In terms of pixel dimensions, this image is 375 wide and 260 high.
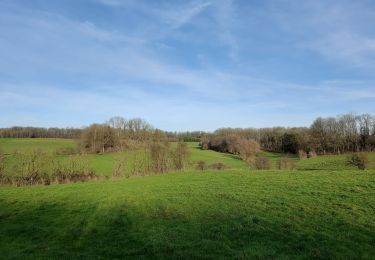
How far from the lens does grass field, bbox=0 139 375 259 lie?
355 inches

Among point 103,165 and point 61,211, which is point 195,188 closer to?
point 61,211

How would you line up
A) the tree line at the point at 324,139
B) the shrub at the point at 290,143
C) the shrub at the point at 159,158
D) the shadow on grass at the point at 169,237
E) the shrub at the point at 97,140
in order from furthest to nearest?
the shrub at the point at 290,143, the tree line at the point at 324,139, the shrub at the point at 97,140, the shrub at the point at 159,158, the shadow on grass at the point at 169,237

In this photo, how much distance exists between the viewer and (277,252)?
8.48m

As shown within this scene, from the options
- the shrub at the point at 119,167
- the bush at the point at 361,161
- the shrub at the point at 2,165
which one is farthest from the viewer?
the bush at the point at 361,161

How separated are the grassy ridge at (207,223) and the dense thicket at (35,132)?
302 feet

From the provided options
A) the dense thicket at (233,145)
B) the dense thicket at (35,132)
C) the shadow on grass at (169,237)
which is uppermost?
the dense thicket at (35,132)

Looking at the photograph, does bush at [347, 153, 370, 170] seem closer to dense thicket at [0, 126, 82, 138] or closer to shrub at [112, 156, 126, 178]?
shrub at [112, 156, 126, 178]

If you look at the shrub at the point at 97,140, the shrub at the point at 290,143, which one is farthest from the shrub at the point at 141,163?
the shrub at the point at 290,143

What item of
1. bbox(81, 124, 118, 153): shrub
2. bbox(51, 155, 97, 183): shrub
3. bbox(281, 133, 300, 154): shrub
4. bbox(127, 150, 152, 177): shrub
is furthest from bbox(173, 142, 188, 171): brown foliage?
bbox(281, 133, 300, 154): shrub

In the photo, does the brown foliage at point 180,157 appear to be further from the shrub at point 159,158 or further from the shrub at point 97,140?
the shrub at point 97,140

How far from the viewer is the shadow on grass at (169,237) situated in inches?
340

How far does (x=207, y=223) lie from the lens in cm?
1179

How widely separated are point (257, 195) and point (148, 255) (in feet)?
27.1

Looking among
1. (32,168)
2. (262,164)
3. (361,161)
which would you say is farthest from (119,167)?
(361,161)
